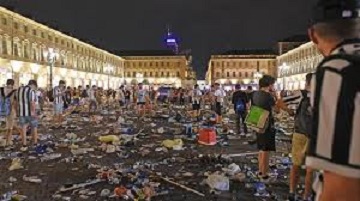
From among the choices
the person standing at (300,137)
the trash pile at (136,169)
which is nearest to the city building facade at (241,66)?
the trash pile at (136,169)

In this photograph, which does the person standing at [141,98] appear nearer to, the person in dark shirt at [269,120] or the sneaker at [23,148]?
the sneaker at [23,148]

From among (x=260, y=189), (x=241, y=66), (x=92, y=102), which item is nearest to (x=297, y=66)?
(x=241, y=66)

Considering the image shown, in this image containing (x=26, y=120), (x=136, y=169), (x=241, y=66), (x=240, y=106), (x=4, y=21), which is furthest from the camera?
(x=241, y=66)

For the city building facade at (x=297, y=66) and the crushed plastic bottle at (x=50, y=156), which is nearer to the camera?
the crushed plastic bottle at (x=50, y=156)

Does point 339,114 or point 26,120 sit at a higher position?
point 339,114

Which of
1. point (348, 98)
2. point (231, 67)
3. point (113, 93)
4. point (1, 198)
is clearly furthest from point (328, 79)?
point (231, 67)

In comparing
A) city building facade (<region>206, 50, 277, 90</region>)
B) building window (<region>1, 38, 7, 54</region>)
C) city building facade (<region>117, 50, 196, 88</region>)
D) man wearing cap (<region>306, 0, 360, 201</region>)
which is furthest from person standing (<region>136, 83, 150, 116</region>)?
city building facade (<region>206, 50, 277, 90</region>)

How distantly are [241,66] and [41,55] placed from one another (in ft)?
269

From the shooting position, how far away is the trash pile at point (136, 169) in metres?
8.05

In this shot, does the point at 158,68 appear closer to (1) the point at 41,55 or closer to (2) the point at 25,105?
(1) the point at 41,55

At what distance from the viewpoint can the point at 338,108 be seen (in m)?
2.08

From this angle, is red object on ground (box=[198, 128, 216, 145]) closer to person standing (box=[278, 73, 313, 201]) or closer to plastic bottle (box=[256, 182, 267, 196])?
plastic bottle (box=[256, 182, 267, 196])

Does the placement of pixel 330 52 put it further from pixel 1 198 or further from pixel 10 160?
pixel 10 160

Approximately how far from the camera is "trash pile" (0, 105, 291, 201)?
8.05 metres
